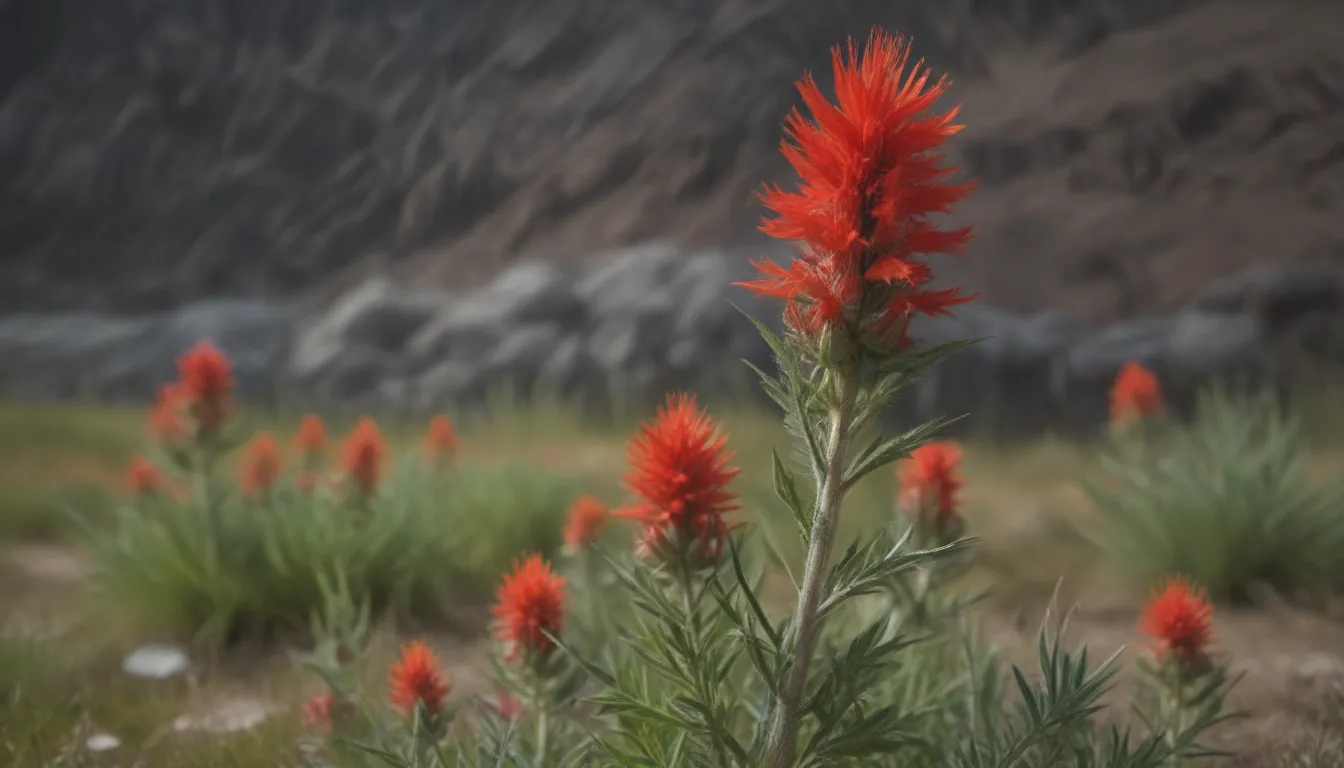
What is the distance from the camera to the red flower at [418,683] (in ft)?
2.87

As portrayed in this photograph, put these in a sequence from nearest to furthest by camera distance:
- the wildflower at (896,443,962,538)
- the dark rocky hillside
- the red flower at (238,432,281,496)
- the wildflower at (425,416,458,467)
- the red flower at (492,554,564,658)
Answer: the red flower at (492,554,564,658) < the wildflower at (896,443,962,538) < the red flower at (238,432,281,496) < the wildflower at (425,416,458,467) < the dark rocky hillside

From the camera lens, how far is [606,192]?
3.57 metres

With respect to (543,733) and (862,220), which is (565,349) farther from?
(862,220)

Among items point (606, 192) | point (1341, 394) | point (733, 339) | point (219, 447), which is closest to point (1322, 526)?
point (1341, 394)

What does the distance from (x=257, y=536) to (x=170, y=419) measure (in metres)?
0.42

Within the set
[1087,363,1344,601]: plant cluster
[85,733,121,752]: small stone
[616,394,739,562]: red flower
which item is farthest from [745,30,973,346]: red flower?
[1087,363,1344,601]: plant cluster

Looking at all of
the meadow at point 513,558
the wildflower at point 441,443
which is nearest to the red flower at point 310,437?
the meadow at point 513,558

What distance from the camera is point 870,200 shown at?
55cm

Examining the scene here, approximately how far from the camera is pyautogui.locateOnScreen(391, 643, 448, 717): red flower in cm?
87

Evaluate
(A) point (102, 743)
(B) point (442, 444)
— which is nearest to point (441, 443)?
(B) point (442, 444)

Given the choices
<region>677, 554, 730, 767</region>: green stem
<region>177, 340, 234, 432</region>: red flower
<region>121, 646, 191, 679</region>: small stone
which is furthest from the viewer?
<region>121, 646, 191, 679</region>: small stone

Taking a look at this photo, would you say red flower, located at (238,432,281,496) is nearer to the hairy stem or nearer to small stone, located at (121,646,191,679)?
small stone, located at (121,646,191,679)

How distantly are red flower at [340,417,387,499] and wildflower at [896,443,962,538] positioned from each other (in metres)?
1.22

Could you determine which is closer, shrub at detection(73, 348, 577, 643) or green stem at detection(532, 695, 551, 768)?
green stem at detection(532, 695, 551, 768)
